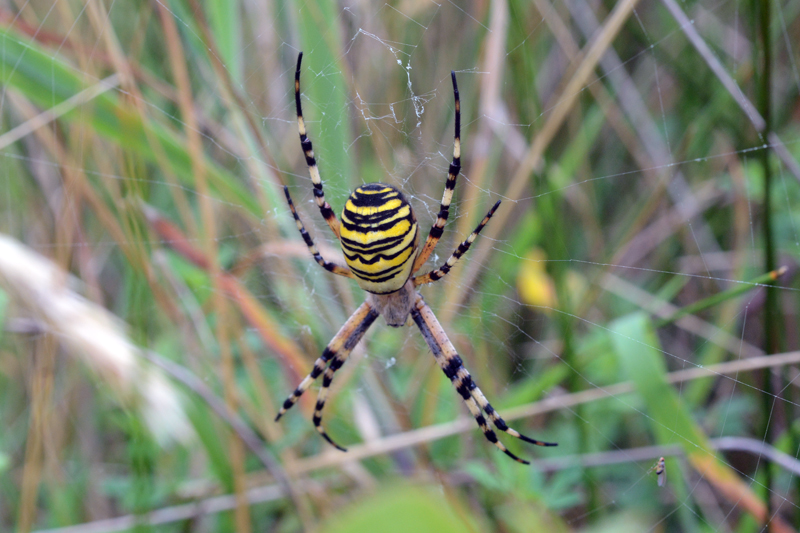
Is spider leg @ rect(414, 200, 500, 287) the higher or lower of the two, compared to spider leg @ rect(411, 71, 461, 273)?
lower

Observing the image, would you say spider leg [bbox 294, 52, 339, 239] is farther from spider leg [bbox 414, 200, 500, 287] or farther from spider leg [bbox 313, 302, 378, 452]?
spider leg [bbox 313, 302, 378, 452]

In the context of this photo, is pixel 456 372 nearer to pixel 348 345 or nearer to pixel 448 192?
pixel 348 345

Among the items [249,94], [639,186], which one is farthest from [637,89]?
[249,94]

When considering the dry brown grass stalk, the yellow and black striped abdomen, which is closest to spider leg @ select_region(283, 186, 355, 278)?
the yellow and black striped abdomen

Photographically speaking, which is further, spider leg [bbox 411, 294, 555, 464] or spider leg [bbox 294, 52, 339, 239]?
spider leg [bbox 411, 294, 555, 464]

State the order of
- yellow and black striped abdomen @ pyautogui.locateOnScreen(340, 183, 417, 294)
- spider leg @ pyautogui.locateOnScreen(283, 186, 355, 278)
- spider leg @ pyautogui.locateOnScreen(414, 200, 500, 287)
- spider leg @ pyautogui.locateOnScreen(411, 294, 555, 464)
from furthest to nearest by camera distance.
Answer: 1. spider leg @ pyautogui.locateOnScreen(411, 294, 555, 464)
2. spider leg @ pyautogui.locateOnScreen(283, 186, 355, 278)
3. spider leg @ pyautogui.locateOnScreen(414, 200, 500, 287)
4. yellow and black striped abdomen @ pyautogui.locateOnScreen(340, 183, 417, 294)

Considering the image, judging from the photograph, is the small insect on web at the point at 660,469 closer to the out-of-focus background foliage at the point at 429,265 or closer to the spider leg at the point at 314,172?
the out-of-focus background foliage at the point at 429,265

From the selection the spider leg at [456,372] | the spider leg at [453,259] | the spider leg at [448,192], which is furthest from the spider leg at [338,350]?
the spider leg at [448,192]
